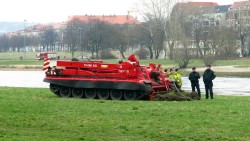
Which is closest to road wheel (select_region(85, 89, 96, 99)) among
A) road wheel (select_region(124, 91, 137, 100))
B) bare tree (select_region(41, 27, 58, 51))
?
road wheel (select_region(124, 91, 137, 100))

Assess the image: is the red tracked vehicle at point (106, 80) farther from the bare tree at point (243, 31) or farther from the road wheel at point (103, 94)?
the bare tree at point (243, 31)

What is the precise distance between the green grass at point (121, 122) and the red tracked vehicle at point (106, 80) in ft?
15.3

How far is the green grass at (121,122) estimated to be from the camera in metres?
15.3

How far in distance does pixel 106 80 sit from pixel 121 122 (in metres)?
10.1

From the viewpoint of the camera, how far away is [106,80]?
27.8 metres

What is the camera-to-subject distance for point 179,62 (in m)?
86.9

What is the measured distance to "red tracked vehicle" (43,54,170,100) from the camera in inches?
1077

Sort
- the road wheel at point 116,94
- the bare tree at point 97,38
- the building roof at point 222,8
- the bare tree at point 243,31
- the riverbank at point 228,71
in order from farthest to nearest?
the building roof at point 222,8 → the bare tree at point 97,38 → the bare tree at point 243,31 → the riverbank at point 228,71 → the road wheel at point 116,94

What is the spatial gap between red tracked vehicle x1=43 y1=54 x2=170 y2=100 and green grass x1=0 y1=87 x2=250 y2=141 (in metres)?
4.68

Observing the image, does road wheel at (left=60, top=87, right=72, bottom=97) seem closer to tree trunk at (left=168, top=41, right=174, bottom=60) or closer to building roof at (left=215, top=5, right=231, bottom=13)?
tree trunk at (left=168, top=41, right=174, bottom=60)

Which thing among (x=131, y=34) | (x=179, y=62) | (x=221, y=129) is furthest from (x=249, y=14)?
(x=221, y=129)

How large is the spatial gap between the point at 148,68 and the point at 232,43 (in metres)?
73.2

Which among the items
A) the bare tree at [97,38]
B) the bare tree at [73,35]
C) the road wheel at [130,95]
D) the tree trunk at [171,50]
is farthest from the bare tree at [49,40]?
the road wheel at [130,95]

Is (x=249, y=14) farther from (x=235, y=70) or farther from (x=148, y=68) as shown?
(x=148, y=68)
